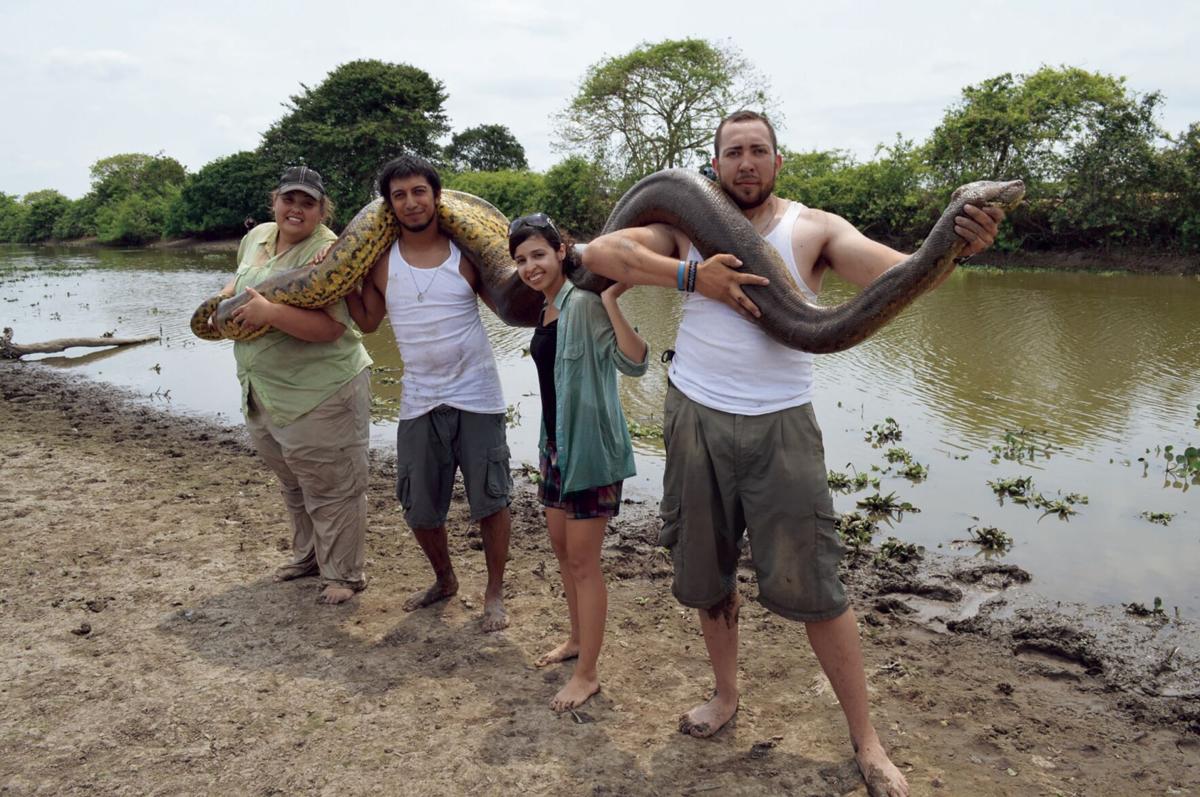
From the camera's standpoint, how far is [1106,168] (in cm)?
2219

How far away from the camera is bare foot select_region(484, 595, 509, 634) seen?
156 inches

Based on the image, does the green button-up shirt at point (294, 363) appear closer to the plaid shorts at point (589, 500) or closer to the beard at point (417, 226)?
the beard at point (417, 226)

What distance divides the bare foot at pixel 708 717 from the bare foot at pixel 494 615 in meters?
1.14

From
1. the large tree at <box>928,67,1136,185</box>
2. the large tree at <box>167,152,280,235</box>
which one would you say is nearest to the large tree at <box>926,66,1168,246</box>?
the large tree at <box>928,67,1136,185</box>

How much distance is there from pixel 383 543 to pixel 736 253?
323cm

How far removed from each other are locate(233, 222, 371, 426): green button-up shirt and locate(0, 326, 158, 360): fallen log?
10546mm

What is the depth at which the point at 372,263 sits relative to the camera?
405cm

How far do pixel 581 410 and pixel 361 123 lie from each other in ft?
142

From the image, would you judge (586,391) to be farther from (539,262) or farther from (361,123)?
(361,123)

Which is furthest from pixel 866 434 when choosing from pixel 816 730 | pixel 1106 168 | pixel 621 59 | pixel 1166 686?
pixel 621 59

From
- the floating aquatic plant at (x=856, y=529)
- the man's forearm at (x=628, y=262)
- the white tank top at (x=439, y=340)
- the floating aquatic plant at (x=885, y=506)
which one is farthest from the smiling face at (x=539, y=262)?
the floating aquatic plant at (x=885, y=506)

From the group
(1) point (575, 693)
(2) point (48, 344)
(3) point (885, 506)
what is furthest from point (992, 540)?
(2) point (48, 344)

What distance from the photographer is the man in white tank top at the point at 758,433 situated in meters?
2.70

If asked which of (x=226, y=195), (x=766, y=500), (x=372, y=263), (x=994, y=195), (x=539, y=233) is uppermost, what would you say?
(x=226, y=195)
